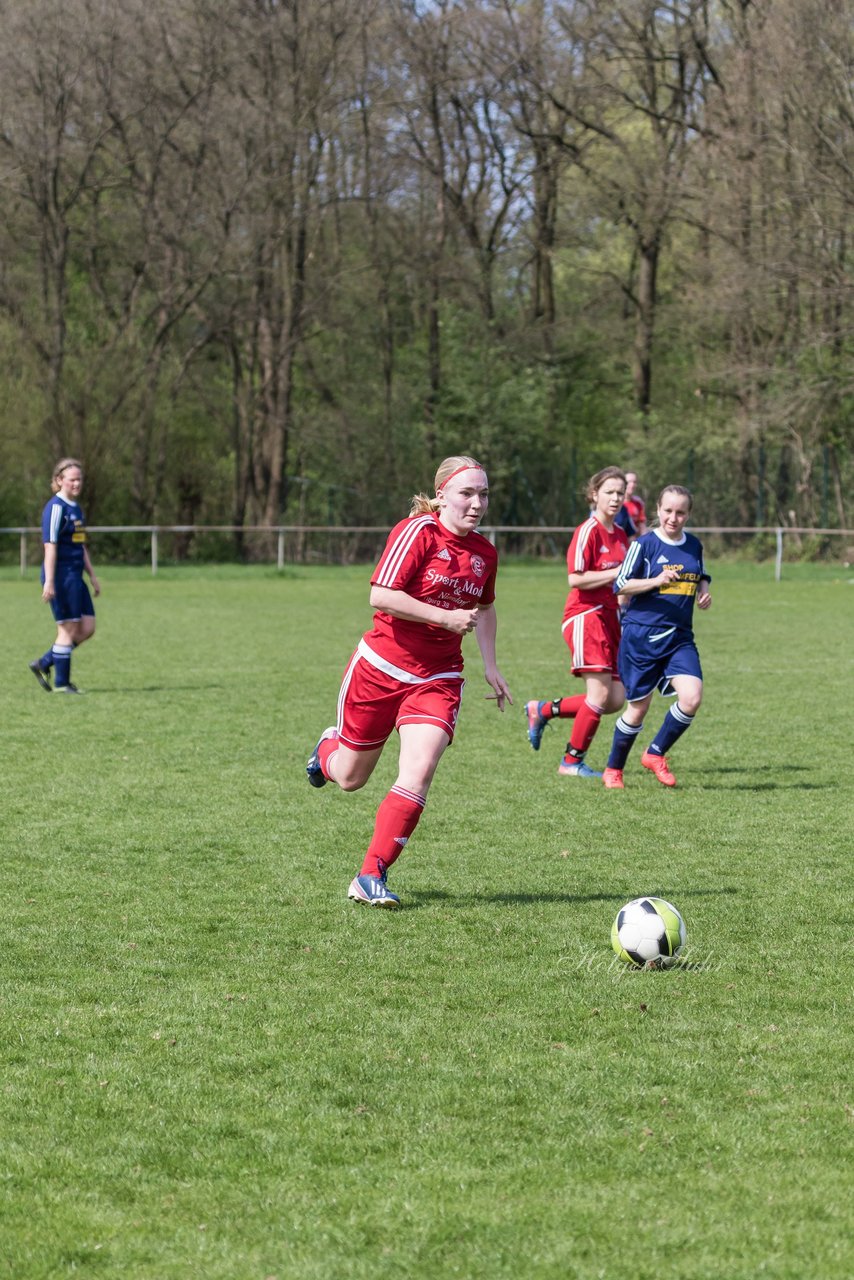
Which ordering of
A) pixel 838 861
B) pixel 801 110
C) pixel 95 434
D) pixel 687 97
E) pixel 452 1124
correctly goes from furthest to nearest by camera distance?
pixel 687 97
pixel 95 434
pixel 801 110
pixel 838 861
pixel 452 1124

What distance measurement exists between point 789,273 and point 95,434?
15.6 meters

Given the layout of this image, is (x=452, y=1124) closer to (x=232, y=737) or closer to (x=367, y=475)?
(x=232, y=737)

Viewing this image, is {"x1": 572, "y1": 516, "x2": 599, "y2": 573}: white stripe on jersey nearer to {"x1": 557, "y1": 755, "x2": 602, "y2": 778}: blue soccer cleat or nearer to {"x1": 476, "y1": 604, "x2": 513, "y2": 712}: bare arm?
{"x1": 557, "y1": 755, "x2": 602, "y2": 778}: blue soccer cleat

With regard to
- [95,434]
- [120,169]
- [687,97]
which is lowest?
[95,434]

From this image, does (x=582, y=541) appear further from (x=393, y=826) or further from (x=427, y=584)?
(x=393, y=826)

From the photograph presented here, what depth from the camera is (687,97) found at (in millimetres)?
37125

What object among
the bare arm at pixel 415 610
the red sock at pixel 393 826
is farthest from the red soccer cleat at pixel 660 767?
the bare arm at pixel 415 610

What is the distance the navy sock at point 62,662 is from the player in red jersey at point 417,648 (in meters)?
7.43

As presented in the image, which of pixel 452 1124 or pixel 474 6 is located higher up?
pixel 474 6

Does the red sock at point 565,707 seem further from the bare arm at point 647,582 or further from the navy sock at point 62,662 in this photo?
the navy sock at point 62,662

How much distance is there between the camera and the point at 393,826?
6082 mm

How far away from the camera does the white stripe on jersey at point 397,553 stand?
6.00 meters

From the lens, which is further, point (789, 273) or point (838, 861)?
point (789, 273)

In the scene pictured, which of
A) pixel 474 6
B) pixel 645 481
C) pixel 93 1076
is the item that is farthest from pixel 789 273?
pixel 93 1076
